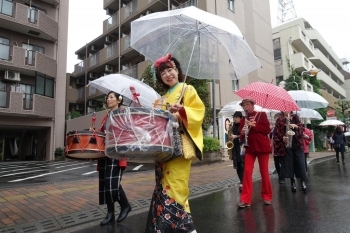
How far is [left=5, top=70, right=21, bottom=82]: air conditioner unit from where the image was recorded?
672 inches

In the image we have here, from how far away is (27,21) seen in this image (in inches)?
696

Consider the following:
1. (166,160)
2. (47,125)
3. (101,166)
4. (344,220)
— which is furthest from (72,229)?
(47,125)

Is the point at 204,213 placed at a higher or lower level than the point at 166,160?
lower

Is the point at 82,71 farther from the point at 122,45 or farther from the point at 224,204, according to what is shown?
the point at 224,204

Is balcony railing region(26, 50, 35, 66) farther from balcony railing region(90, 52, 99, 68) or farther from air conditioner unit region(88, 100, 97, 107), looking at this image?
air conditioner unit region(88, 100, 97, 107)

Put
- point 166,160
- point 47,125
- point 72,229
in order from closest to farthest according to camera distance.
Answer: point 166,160 → point 72,229 → point 47,125

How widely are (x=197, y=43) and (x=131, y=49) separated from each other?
65.4 feet

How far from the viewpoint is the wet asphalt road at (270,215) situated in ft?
12.6

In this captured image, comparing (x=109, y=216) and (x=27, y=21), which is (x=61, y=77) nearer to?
(x=27, y=21)

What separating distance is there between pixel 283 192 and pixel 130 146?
17.3ft

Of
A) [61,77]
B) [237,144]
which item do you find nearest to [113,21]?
[61,77]

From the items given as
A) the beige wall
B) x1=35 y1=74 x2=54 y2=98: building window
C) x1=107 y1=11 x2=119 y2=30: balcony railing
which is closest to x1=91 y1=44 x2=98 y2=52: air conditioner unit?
x1=107 y1=11 x2=119 y2=30: balcony railing

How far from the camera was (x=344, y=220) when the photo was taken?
405cm

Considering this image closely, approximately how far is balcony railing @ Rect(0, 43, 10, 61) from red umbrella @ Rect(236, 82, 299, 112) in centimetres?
1607
